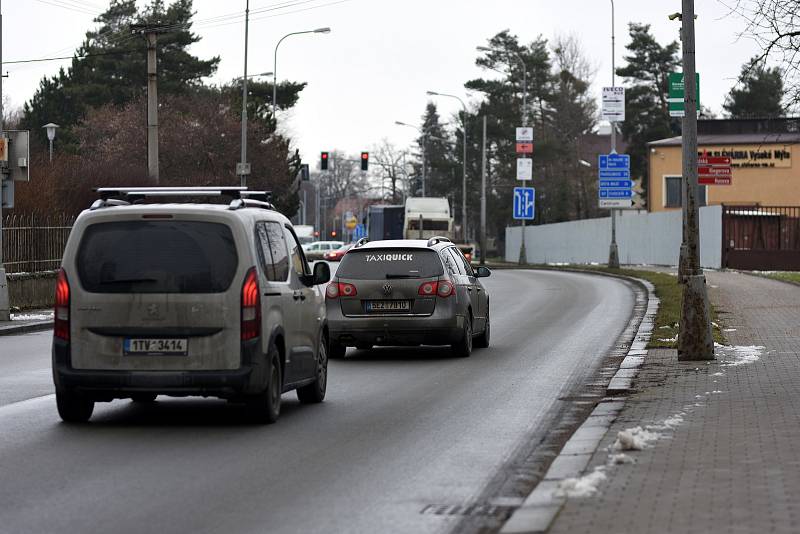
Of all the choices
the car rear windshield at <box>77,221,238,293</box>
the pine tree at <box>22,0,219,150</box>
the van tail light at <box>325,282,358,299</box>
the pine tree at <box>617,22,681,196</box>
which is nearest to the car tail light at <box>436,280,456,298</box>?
the van tail light at <box>325,282,358,299</box>

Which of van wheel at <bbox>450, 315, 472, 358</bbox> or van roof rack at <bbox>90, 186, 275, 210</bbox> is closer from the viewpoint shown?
van roof rack at <bbox>90, 186, 275, 210</bbox>

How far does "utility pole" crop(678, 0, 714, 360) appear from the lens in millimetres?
16531

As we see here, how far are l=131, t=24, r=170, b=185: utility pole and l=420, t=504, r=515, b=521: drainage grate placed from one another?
31.8 m

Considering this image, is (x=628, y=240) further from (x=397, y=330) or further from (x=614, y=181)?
(x=397, y=330)

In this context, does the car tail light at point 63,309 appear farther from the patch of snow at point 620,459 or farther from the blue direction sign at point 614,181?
the blue direction sign at point 614,181

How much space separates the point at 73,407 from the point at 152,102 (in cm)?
2966

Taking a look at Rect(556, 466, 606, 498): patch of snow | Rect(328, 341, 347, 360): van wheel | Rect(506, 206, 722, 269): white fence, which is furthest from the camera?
Rect(506, 206, 722, 269): white fence

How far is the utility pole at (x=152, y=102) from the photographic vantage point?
39562 millimetres

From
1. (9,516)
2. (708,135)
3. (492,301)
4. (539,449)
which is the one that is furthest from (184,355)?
(708,135)

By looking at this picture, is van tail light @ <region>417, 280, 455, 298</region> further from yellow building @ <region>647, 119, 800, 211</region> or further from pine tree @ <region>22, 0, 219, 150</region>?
pine tree @ <region>22, 0, 219, 150</region>

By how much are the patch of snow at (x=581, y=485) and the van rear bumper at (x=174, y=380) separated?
3.55 m

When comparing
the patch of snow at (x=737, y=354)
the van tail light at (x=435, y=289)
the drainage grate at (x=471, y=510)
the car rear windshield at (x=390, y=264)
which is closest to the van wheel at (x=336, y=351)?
the car rear windshield at (x=390, y=264)

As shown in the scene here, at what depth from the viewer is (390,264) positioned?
18.7m

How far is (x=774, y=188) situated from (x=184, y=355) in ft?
210
